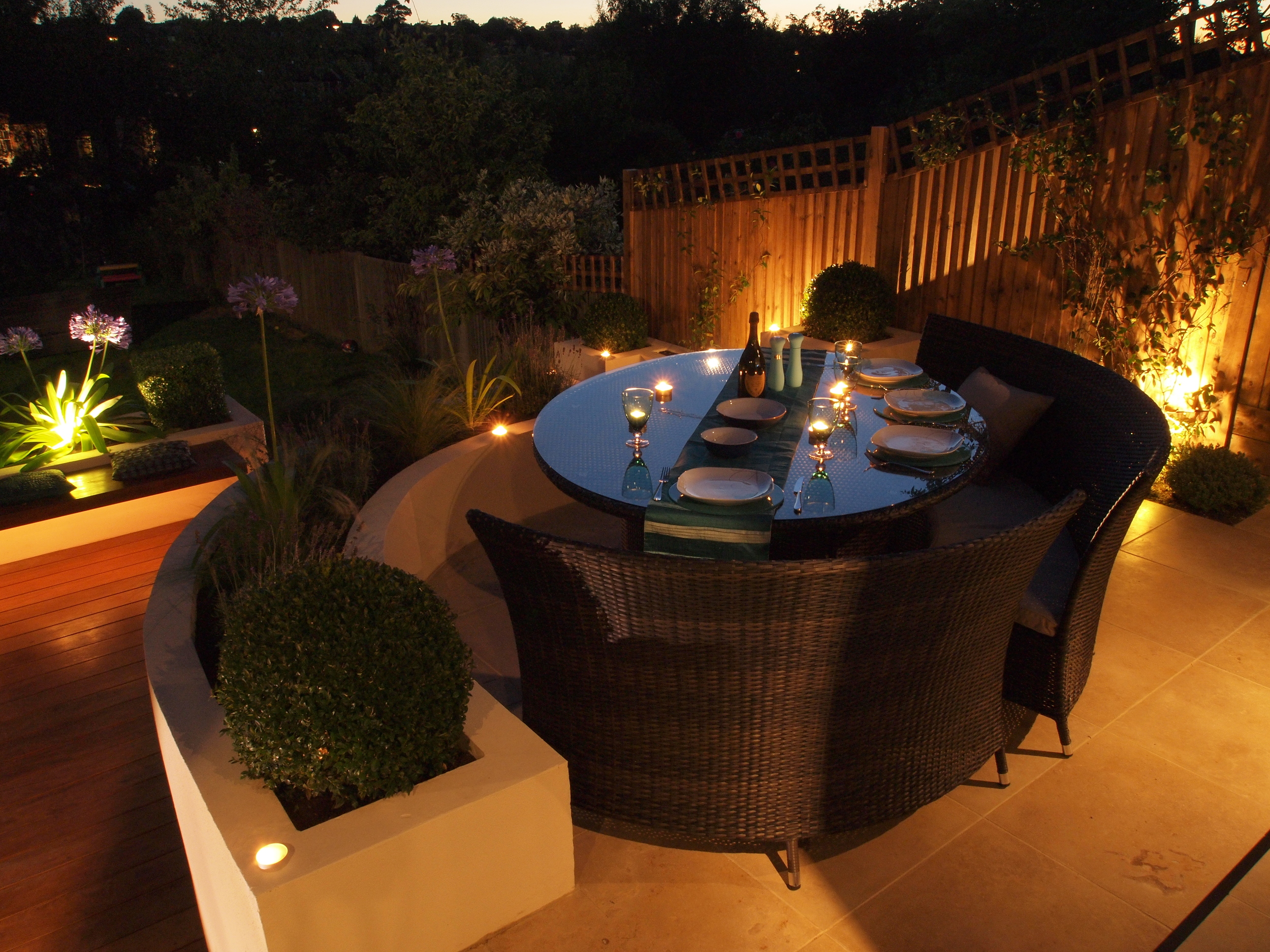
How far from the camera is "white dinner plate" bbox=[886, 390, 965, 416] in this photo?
3125 mm

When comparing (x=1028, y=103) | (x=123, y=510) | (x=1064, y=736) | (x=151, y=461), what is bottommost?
(x=1064, y=736)

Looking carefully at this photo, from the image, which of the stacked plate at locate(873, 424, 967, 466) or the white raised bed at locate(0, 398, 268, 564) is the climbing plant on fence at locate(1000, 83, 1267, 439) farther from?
the white raised bed at locate(0, 398, 268, 564)

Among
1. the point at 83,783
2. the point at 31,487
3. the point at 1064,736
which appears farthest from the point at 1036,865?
the point at 31,487

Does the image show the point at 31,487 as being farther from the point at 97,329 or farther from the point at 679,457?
the point at 679,457

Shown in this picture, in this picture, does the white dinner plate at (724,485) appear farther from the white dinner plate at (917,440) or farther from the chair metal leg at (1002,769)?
the chair metal leg at (1002,769)

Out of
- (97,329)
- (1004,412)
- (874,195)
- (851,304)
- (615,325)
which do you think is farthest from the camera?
(615,325)

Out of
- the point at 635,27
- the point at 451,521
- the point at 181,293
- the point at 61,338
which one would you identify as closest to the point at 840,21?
the point at 635,27

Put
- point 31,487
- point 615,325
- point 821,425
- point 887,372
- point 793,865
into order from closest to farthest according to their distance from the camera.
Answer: point 793,865, point 821,425, point 887,372, point 31,487, point 615,325

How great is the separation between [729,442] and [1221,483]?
9.24ft

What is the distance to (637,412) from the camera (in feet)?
9.25

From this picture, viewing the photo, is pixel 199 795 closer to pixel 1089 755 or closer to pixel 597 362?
pixel 1089 755

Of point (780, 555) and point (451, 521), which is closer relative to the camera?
point (780, 555)

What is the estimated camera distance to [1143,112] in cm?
438

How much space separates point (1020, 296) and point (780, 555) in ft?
9.55
